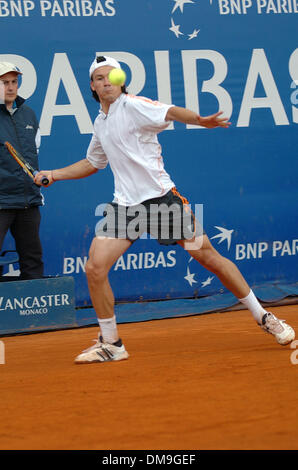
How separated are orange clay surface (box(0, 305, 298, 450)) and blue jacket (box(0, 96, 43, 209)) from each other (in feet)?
4.36

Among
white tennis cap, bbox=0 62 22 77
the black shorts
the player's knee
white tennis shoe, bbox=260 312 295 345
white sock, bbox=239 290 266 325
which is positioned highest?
white tennis cap, bbox=0 62 22 77

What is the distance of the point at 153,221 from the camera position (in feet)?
16.6

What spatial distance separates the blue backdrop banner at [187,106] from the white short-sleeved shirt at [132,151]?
2365mm

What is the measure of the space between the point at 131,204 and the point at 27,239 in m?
2.23

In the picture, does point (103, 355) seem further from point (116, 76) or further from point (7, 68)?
point (7, 68)

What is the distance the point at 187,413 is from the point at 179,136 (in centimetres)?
445

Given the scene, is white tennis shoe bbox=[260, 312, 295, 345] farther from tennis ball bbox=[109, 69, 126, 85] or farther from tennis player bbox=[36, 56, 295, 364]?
tennis ball bbox=[109, 69, 126, 85]

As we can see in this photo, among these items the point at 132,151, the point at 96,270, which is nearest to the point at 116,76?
the point at 132,151

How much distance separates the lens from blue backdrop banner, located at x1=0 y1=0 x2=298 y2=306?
7348 mm

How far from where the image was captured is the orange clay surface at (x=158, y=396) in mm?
3246

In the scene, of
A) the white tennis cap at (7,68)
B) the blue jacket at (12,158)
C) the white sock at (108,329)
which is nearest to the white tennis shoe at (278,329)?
the white sock at (108,329)

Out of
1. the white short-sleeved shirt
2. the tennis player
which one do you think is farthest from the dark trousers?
the white short-sleeved shirt

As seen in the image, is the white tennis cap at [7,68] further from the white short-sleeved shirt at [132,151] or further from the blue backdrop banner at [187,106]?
the white short-sleeved shirt at [132,151]
